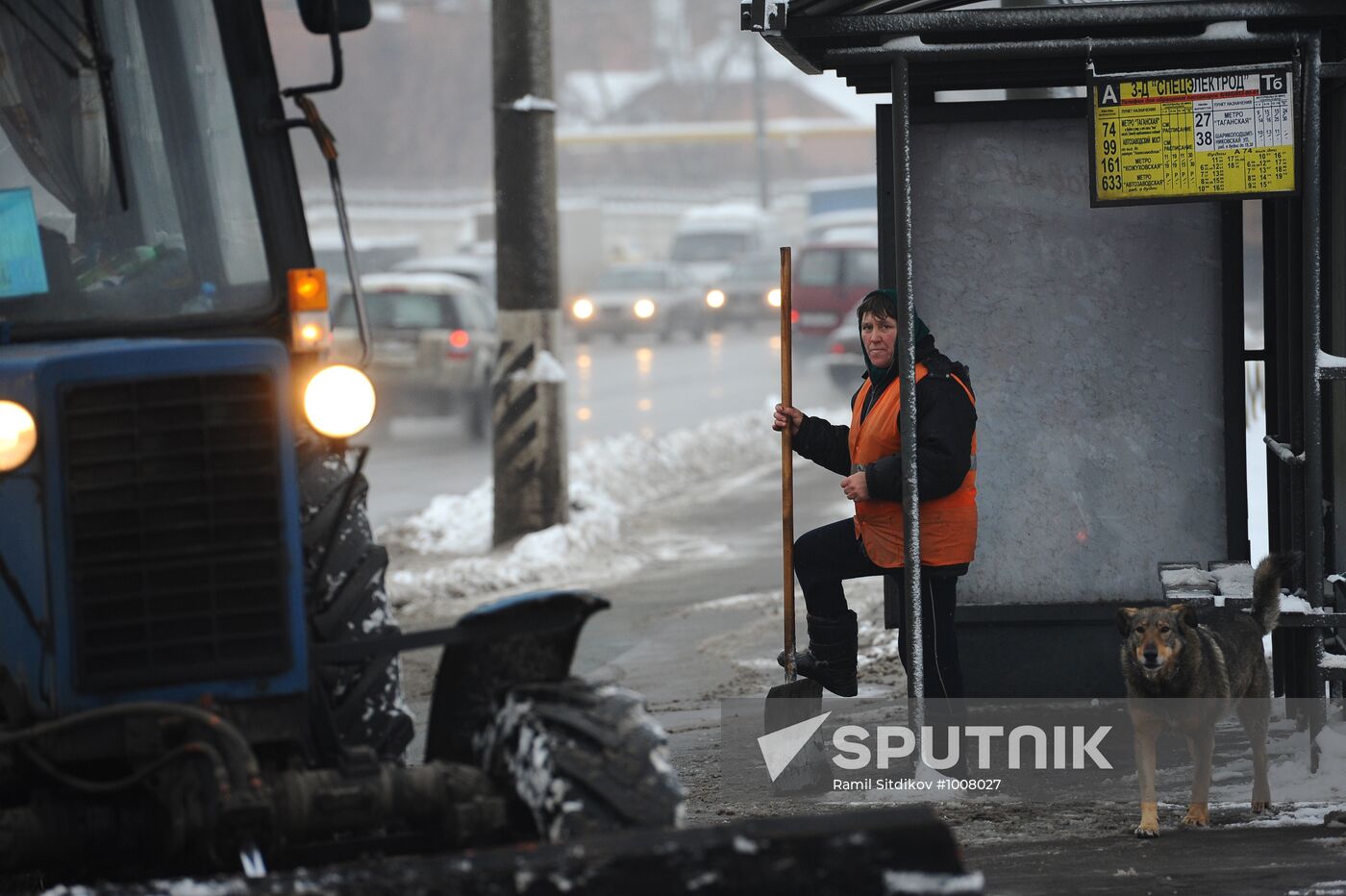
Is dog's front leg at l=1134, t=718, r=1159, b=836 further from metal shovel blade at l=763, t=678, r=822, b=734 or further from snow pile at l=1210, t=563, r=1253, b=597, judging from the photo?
metal shovel blade at l=763, t=678, r=822, b=734

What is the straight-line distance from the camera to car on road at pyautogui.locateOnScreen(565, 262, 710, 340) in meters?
36.0

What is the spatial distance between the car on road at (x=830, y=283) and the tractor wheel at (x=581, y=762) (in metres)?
22.6

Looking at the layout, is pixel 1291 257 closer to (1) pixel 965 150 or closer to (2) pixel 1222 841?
(1) pixel 965 150

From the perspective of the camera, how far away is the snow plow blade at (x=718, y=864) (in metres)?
3.68

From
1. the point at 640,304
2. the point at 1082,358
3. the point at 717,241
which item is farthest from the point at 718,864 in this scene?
the point at 717,241

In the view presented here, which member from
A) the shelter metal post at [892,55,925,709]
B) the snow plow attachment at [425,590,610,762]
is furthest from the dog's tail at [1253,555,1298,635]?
the snow plow attachment at [425,590,610,762]

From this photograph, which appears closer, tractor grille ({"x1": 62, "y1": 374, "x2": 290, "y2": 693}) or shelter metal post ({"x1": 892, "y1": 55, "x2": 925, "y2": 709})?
tractor grille ({"x1": 62, "y1": 374, "x2": 290, "y2": 693})

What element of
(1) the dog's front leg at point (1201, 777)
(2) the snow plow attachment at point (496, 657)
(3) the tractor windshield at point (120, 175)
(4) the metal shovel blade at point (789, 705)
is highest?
(3) the tractor windshield at point (120, 175)

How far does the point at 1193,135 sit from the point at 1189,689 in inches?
76.4

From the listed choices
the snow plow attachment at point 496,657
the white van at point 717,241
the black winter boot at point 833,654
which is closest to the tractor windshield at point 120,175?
the snow plow attachment at point 496,657

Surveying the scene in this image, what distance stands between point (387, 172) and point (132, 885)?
71.1m

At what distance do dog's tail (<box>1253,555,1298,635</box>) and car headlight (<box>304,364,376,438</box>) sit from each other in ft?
10.7

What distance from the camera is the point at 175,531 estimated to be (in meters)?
4.45

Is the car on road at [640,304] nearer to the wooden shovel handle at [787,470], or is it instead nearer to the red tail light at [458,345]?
the red tail light at [458,345]
